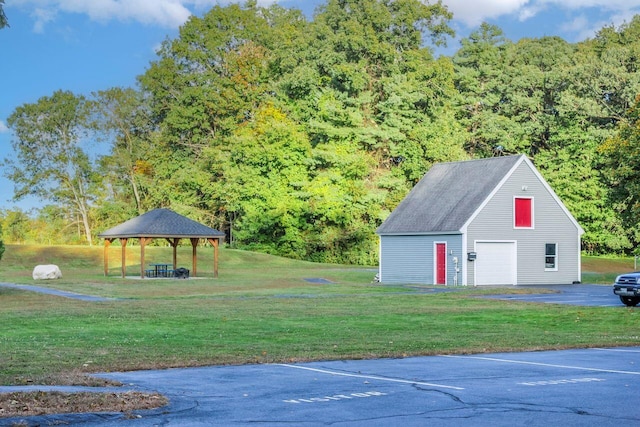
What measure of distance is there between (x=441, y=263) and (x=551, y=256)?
6577 mm

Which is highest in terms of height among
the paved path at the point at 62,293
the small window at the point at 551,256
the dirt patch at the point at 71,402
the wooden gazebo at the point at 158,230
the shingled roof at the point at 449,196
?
the shingled roof at the point at 449,196

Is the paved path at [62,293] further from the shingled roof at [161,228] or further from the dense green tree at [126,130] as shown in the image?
the dense green tree at [126,130]

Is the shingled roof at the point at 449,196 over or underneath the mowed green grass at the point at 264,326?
over

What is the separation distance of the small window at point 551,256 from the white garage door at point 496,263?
8.15 feet

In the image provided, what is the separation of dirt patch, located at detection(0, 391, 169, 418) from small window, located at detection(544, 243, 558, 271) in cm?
4235

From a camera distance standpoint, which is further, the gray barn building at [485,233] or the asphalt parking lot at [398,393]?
the gray barn building at [485,233]

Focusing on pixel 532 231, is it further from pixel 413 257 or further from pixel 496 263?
pixel 413 257

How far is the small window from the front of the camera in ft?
170

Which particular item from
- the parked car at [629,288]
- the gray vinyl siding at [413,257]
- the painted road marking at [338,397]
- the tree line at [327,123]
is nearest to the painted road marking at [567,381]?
the painted road marking at [338,397]

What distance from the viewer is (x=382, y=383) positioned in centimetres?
1359

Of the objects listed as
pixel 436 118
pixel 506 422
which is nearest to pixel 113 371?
pixel 506 422

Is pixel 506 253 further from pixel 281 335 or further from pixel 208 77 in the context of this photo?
pixel 208 77

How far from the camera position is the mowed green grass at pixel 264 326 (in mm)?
17203

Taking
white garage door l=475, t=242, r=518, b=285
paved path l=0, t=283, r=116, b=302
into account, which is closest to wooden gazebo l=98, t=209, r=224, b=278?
paved path l=0, t=283, r=116, b=302
